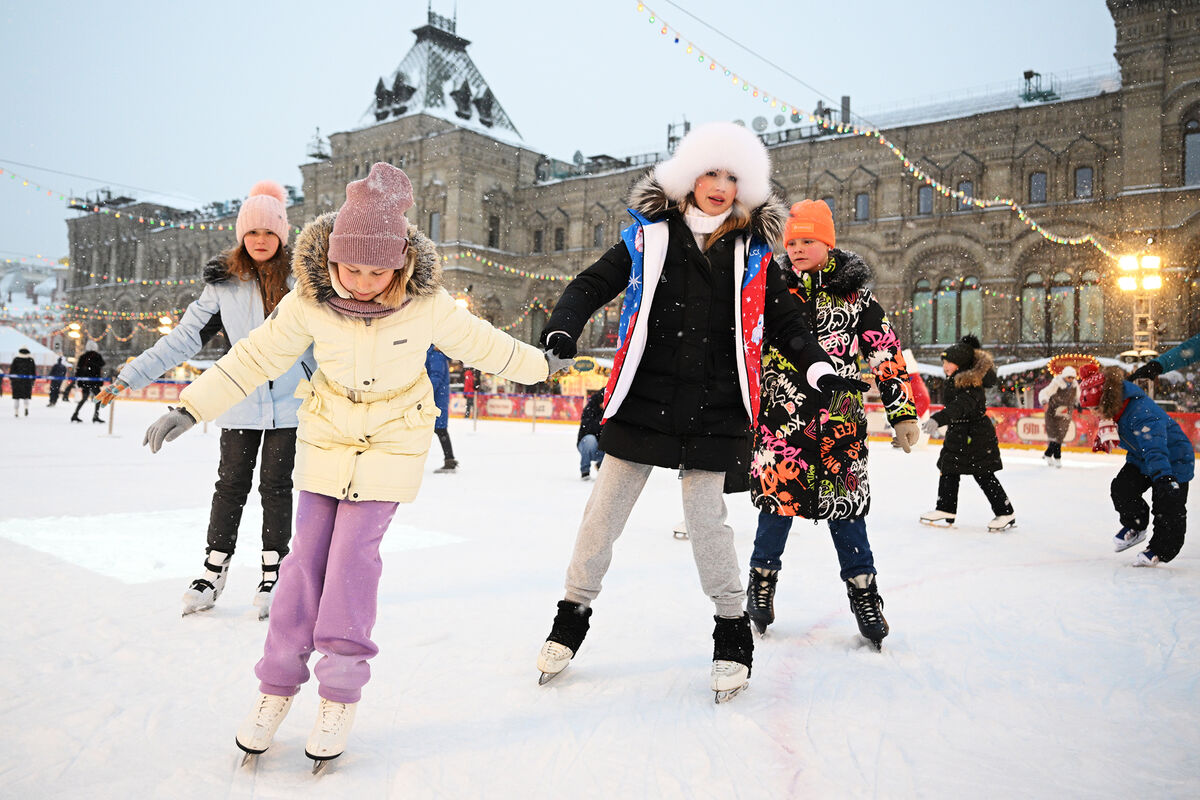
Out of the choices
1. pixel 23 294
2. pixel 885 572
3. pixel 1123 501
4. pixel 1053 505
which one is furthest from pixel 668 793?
pixel 23 294

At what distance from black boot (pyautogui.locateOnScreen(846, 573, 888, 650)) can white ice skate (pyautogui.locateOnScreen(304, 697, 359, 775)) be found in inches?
65.4

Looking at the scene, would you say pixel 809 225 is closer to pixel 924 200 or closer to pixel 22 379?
pixel 22 379

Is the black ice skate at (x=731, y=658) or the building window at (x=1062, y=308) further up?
the building window at (x=1062, y=308)

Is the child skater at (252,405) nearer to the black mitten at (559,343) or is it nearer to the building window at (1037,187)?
the black mitten at (559,343)

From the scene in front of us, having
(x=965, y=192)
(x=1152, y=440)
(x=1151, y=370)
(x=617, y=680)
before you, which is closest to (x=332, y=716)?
(x=617, y=680)

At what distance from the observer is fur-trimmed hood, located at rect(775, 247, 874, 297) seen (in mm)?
2883

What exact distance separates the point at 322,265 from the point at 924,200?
25409mm

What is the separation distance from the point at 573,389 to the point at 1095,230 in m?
14.9

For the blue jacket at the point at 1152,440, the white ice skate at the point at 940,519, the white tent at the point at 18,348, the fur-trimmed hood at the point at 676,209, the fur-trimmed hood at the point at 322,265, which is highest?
the white tent at the point at 18,348

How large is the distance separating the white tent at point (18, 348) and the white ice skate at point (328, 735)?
145 feet

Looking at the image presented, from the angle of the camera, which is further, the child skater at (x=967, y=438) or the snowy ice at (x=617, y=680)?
the child skater at (x=967, y=438)

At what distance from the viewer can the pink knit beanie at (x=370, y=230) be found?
1.84 m

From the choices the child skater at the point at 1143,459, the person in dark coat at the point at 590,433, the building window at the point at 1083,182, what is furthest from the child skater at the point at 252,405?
the building window at the point at 1083,182

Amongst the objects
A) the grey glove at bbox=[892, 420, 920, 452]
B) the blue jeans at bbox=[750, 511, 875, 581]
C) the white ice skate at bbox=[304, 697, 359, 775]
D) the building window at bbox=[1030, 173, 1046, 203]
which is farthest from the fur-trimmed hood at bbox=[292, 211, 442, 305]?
the building window at bbox=[1030, 173, 1046, 203]
